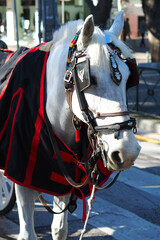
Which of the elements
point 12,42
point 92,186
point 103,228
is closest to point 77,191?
point 92,186

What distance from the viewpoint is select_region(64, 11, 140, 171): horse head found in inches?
105

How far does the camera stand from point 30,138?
3.11 meters

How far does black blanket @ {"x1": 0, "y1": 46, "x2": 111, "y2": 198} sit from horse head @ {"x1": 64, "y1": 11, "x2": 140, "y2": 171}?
39 cm

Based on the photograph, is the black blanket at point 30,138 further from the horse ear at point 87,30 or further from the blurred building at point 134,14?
the blurred building at point 134,14

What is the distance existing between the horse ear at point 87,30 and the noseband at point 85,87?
0.08 meters

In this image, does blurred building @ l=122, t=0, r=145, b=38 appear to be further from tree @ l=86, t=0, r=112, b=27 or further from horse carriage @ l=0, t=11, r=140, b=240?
horse carriage @ l=0, t=11, r=140, b=240

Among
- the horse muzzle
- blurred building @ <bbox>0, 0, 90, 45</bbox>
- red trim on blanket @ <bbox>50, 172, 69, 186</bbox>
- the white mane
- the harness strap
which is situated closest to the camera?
the horse muzzle

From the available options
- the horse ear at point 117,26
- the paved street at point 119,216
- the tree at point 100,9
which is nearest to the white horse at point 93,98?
the horse ear at point 117,26

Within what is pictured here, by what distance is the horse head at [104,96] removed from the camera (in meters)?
2.66

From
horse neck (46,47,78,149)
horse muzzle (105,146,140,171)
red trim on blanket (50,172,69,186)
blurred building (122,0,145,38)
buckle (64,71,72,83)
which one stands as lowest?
blurred building (122,0,145,38)

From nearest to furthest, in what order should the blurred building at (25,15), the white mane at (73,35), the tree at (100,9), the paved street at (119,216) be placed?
the white mane at (73,35) → the paved street at (119,216) → the tree at (100,9) → the blurred building at (25,15)

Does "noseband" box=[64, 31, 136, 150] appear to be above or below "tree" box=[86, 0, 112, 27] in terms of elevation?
above

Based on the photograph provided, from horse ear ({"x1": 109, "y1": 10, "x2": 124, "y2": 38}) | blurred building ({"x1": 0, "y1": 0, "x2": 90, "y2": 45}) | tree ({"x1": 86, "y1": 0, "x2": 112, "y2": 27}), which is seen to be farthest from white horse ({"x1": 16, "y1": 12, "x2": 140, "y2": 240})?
blurred building ({"x1": 0, "y1": 0, "x2": 90, "y2": 45})

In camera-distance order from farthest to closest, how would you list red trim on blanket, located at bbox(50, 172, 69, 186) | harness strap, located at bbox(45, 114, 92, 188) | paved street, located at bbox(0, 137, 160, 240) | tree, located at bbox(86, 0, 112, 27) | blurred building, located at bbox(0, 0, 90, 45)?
blurred building, located at bbox(0, 0, 90, 45) → tree, located at bbox(86, 0, 112, 27) → paved street, located at bbox(0, 137, 160, 240) → red trim on blanket, located at bbox(50, 172, 69, 186) → harness strap, located at bbox(45, 114, 92, 188)
